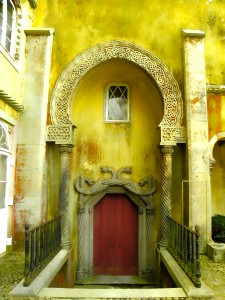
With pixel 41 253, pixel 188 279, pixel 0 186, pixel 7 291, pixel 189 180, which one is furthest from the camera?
pixel 189 180

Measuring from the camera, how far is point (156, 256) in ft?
23.4

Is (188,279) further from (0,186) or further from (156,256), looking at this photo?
(0,186)

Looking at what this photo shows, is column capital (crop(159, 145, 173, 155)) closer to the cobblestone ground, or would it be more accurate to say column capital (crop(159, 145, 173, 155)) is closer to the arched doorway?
the arched doorway

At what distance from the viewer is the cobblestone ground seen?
4426 mm

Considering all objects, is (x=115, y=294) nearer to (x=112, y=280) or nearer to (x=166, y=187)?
(x=166, y=187)

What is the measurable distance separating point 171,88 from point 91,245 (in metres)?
4.70

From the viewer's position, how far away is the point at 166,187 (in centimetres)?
697

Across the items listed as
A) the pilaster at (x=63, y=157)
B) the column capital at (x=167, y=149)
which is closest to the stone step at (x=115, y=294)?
the pilaster at (x=63, y=157)

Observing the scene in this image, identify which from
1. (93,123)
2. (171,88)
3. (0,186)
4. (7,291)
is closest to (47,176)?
(0,186)

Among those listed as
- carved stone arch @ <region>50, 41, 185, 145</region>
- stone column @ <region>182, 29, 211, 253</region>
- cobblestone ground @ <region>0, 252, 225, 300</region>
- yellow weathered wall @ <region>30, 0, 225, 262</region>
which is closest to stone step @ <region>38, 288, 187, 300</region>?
cobblestone ground @ <region>0, 252, 225, 300</region>

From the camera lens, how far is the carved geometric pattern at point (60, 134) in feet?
22.9

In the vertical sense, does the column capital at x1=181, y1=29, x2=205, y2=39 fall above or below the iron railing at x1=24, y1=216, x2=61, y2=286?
above

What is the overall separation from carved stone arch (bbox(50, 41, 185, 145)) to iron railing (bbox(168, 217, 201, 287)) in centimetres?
245

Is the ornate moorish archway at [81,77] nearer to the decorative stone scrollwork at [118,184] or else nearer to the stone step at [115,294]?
the decorative stone scrollwork at [118,184]
